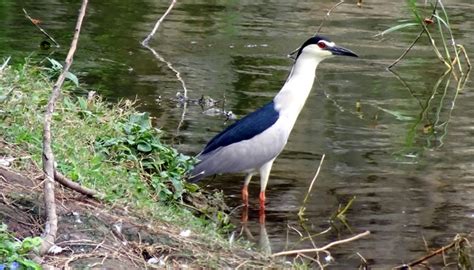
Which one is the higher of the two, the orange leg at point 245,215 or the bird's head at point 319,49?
the bird's head at point 319,49

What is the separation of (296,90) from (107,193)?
2919 mm

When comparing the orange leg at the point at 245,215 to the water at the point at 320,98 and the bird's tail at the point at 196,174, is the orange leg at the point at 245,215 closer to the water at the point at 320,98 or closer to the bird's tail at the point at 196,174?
the water at the point at 320,98

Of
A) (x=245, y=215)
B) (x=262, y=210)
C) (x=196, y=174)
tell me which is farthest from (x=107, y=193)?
(x=262, y=210)

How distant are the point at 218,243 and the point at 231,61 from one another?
8.17 meters

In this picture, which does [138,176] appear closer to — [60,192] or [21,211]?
[60,192]

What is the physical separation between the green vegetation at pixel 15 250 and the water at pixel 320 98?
2.52m

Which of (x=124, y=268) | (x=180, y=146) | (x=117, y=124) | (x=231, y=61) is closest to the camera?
(x=124, y=268)

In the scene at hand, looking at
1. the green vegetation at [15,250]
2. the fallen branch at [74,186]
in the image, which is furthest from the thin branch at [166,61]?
the green vegetation at [15,250]

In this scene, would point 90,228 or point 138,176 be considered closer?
point 90,228

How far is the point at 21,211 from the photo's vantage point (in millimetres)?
5410

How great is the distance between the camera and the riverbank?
536 cm

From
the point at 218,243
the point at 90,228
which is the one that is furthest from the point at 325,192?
the point at 90,228

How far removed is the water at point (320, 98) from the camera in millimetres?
7902

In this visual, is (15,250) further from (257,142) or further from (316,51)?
(316,51)
